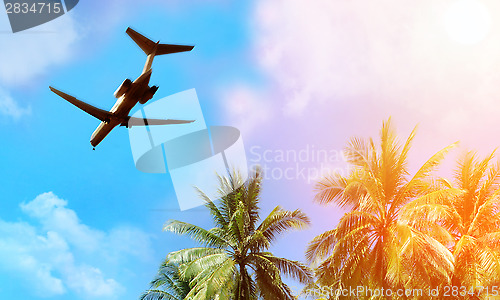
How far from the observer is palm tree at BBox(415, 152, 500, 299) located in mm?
15219

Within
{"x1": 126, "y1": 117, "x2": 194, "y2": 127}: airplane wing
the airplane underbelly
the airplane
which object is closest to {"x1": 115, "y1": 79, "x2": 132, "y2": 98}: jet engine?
the airplane

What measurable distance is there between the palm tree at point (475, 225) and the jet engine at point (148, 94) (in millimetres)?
9271

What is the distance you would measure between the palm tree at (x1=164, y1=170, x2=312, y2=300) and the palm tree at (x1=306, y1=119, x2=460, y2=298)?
3.13m

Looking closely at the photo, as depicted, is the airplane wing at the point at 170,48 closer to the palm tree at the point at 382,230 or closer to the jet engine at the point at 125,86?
the jet engine at the point at 125,86

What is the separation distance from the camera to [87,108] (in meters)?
14.9

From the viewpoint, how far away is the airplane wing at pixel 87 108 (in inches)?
559

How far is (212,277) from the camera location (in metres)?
18.7

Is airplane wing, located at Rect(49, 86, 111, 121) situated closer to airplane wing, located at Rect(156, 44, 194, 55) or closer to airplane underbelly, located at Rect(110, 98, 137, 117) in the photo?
airplane underbelly, located at Rect(110, 98, 137, 117)

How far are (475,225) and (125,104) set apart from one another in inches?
518

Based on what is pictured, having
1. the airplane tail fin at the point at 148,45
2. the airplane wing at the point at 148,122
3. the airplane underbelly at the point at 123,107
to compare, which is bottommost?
the airplane wing at the point at 148,122

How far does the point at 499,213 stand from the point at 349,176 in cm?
522

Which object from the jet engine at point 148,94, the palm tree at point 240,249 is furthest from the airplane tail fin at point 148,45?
the palm tree at point 240,249

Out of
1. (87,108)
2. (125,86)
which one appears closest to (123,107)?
(125,86)

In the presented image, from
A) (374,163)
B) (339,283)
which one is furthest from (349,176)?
(339,283)
